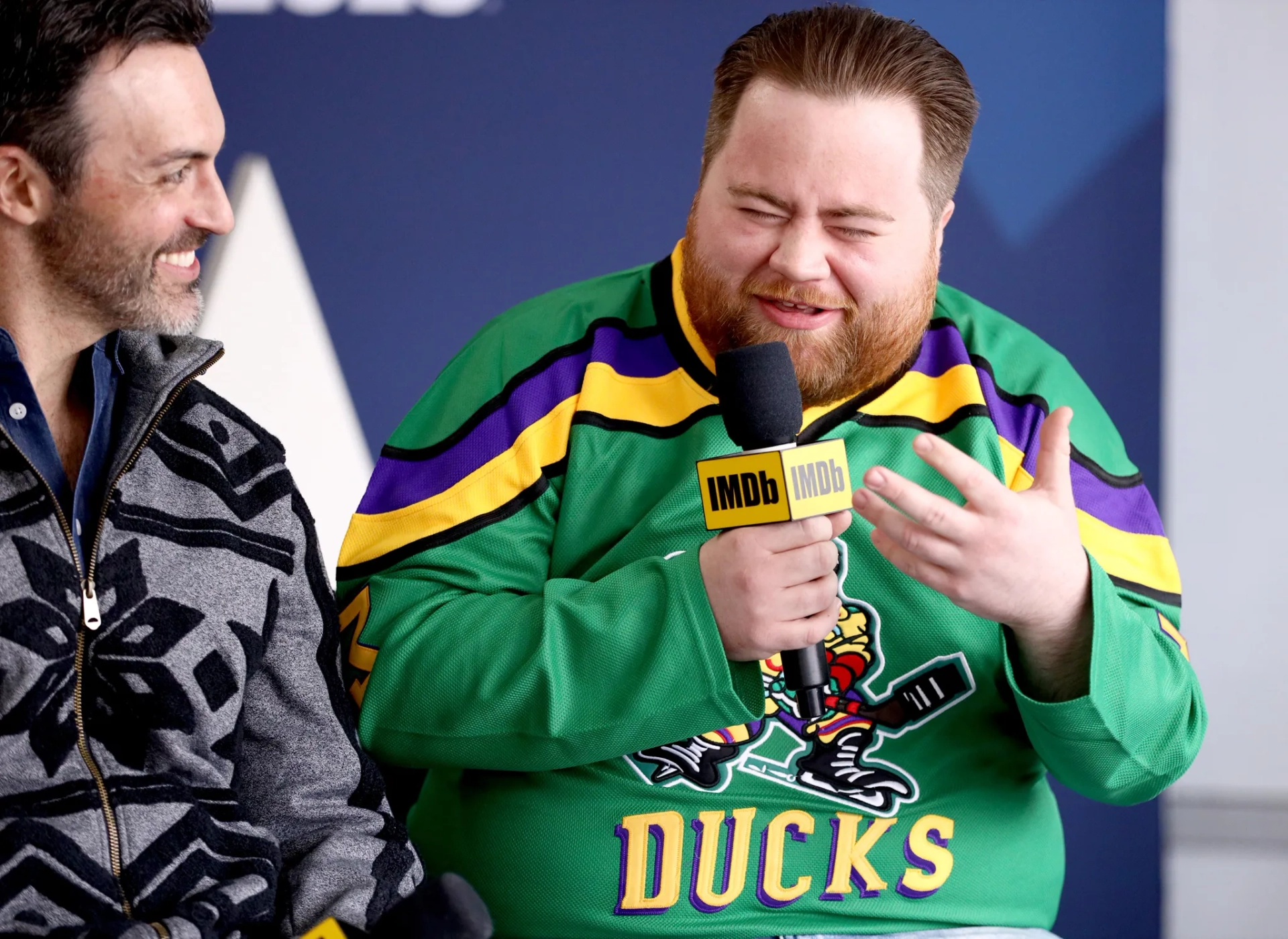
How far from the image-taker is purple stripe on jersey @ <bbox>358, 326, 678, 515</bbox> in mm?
1364

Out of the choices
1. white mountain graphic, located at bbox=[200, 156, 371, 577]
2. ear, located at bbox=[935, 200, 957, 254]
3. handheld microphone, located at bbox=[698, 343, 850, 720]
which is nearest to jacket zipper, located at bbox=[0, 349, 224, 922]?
handheld microphone, located at bbox=[698, 343, 850, 720]

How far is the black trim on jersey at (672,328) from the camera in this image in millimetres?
1395

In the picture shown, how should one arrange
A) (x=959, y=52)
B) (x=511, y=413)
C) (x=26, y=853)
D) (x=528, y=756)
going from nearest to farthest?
(x=26, y=853), (x=528, y=756), (x=511, y=413), (x=959, y=52)

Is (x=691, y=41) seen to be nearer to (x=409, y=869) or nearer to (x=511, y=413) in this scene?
(x=511, y=413)

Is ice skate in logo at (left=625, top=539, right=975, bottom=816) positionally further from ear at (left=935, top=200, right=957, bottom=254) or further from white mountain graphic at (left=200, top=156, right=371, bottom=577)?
white mountain graphic at (left=200, top=156, right=371, bottom=577)

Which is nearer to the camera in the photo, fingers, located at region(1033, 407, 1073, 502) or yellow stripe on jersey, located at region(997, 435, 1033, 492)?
fingers, located at region(1033, 407, 1073, 502)

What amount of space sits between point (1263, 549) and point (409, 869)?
1.56 m

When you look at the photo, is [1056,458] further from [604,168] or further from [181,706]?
[604,168]

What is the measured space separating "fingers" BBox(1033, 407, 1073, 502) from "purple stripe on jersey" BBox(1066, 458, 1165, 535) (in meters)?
0.19

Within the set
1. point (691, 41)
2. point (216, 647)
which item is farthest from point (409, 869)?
point (691, 41)

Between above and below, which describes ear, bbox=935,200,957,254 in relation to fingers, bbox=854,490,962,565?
above

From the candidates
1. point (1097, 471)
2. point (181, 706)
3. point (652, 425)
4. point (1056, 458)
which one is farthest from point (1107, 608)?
point (181, 706)

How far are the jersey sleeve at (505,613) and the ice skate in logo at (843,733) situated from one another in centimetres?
10

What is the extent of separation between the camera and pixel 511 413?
1377 millimetres
